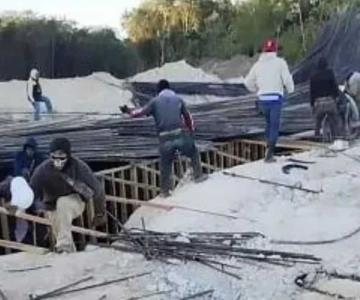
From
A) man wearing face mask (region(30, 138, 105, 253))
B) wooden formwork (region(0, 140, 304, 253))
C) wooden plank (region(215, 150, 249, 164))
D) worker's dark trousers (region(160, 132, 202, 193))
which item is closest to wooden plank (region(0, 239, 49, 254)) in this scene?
wooden formwork (region(0, 140, 304, 253))

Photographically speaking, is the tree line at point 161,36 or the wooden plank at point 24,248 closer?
the wooden plank at point 24,248

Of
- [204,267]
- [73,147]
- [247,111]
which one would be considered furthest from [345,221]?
[247,111]

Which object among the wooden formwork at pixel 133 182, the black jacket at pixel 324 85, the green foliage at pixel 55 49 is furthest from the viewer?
the green foliage at pixel 55 49

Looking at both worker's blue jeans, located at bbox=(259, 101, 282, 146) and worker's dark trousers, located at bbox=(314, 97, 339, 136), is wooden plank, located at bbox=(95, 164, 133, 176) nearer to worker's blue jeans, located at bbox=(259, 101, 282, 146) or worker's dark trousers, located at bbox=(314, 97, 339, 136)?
worker's blue jeans, located at bbox=(259, 101, 282, 146)

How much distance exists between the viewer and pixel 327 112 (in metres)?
13.2

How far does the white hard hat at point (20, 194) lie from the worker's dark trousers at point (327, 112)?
22.1 ft

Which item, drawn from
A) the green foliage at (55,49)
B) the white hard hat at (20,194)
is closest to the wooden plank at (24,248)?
the white hard hat at (20,194)

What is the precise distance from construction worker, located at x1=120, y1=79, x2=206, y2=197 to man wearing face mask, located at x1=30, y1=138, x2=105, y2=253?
7.73 feet

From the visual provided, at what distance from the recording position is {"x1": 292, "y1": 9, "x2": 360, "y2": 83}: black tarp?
20.0 meters

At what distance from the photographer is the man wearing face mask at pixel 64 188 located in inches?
305

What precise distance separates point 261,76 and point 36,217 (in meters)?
3.62

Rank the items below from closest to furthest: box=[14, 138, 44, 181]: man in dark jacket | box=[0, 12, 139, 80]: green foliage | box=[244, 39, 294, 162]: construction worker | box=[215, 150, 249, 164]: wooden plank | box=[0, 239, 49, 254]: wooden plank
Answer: box=[0, 239, 49, 254]: wooden plank < box=[14, 138, 44, 181]: man in dark jacket < box=[244, 39, 294, 162]: construction worker < box=[215, 150, 249, 164]: wooden plank < box=[0, 12, 139, 80]: green foliage

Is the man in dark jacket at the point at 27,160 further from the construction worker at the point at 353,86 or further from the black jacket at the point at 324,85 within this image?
the construction worker at the point at 353,86

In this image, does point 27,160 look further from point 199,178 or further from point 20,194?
point 20,194
